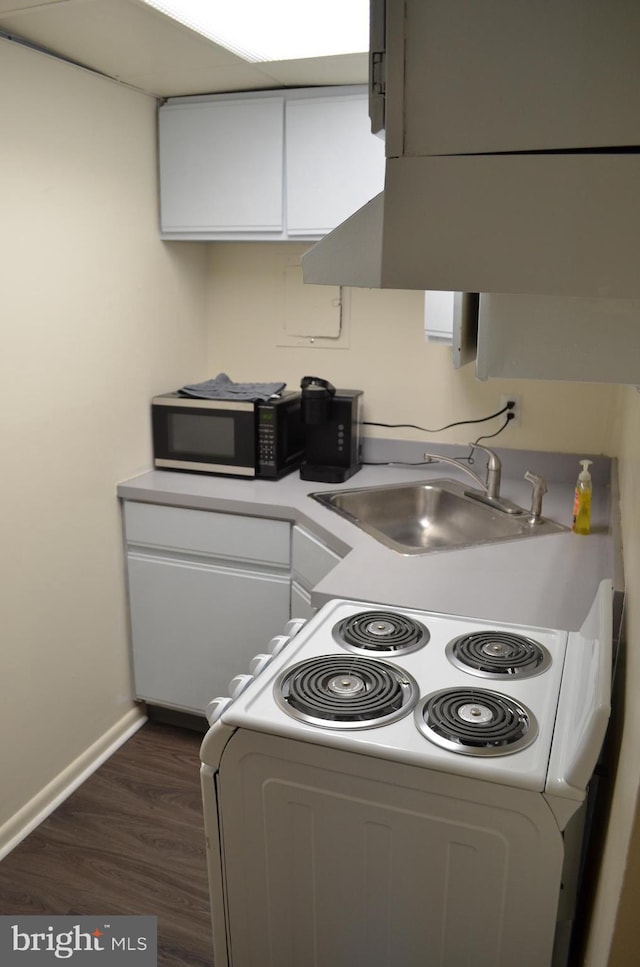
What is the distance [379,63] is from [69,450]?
184cm

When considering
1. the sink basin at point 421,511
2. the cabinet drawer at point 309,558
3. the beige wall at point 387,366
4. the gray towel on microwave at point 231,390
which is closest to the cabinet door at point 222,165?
the beige wall at point 387,366

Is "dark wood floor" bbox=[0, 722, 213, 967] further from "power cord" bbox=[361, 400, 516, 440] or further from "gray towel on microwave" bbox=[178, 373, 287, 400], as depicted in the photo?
"power cord" bbox=[361, 400, 516, 440]

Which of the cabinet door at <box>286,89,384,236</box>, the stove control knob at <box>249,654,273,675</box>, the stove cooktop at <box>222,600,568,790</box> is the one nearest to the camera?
the stove cooktop at <box>222,600,568,790</box>

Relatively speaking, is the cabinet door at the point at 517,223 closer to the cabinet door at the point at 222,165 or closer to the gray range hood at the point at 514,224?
the gray range hood at the point at 514,224

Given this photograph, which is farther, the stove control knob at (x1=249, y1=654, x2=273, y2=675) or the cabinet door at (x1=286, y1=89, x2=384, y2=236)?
the cabinet door at (x1=286, y1=89, x2=384, y2=236)

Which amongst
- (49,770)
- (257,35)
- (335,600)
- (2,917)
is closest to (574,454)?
(335,600)

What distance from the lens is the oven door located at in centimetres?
268

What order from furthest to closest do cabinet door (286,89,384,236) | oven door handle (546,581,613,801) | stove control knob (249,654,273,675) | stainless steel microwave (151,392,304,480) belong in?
stainless steel microwave (151,392,304,480)
cabinet door (286,89,384,236)
stove control knob (249,654,273,675)
oven door handle (546,581,613,801)

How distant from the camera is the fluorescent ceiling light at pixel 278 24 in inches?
68.3

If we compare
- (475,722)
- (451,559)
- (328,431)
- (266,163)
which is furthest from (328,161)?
(475,722)

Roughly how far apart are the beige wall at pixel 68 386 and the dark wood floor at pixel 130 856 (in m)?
0.11

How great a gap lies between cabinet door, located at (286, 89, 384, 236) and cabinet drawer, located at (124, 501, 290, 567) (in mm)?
1003

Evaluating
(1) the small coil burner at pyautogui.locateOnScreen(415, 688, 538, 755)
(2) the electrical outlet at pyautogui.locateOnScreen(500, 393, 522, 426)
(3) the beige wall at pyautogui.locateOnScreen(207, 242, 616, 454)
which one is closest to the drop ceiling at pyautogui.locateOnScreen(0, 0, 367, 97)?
(3) the beige wall at pyautogui.locateOnScreen(207, 242, 616, 454)

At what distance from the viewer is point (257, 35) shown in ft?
6.39
